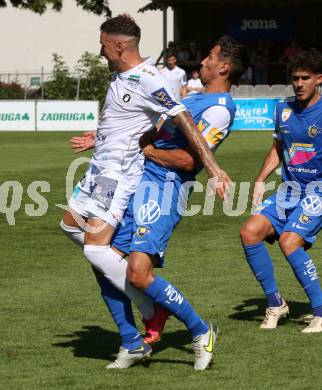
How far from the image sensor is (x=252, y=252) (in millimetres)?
7848

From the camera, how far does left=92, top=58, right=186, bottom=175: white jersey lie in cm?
646

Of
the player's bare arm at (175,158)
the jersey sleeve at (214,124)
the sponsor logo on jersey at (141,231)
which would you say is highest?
the jersey sleeve at (214,124)

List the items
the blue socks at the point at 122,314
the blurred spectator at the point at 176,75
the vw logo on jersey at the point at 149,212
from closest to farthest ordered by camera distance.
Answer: the vw logo on jersey at the point at 149,212 < the blue socks at the point at 122,314 < the blurred spectator at the point at 176,75

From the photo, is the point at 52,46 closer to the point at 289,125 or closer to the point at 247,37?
the point at 247,37

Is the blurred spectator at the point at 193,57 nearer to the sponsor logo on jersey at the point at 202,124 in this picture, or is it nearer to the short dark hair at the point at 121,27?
the sponsor logo on jersey at the point at 202,124

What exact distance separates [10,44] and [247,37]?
64.2 feet

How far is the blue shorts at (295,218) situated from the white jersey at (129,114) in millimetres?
1566

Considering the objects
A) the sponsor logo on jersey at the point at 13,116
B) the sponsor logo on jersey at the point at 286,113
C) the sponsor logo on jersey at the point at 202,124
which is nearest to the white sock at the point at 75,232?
the sponsor logo on jersey at the point at 202,124

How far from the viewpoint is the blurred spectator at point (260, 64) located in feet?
122

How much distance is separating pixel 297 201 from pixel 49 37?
49.0 meters

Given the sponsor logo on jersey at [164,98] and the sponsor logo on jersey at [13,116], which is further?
the sponsor logo on jersey at [13,116]

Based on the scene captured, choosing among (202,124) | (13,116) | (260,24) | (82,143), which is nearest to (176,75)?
(13,116)

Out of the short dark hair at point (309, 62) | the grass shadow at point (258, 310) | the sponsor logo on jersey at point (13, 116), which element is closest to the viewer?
the short dark hair at point (309, 62)

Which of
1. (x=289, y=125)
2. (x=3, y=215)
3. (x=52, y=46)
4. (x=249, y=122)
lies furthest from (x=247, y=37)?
(x=289, y=125)
